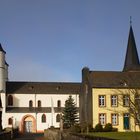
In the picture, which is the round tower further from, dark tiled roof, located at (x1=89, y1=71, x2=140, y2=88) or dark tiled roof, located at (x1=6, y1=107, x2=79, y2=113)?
dark tiled roof, located at (x1=89, y1=71, x2=140, y2=88)

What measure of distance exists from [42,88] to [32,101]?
368 centimetres

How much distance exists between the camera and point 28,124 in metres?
88.7

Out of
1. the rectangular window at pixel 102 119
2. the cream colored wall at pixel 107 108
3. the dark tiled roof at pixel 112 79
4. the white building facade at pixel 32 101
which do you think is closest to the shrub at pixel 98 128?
the cream colored wall at pixel 107 108

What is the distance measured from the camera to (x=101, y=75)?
70250mm

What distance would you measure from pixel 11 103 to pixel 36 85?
7.17 meters

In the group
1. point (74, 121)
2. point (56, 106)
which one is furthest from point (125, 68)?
point (56, 106)

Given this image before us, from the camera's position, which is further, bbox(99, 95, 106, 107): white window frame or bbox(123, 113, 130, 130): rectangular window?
bbox(99, 95, 106, 107): white window frame

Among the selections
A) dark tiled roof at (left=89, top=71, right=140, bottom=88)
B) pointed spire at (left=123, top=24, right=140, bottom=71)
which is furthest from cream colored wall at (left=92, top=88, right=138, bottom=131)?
pointed spire at (left=123, top=24, right=140, bottom=71)

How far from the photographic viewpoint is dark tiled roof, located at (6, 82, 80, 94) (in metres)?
92.7

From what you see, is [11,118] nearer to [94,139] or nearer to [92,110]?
[92,110]

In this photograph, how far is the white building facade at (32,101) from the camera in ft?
289

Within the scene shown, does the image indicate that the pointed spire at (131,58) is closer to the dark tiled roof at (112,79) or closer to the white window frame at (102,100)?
the dark tiled roof at (112,79)

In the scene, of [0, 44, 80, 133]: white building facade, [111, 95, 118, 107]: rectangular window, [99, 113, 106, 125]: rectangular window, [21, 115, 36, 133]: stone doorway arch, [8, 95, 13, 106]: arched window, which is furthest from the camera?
[8, 95, 13, 106]: arched window

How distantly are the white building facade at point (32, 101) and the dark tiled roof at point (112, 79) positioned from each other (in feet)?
71.2
